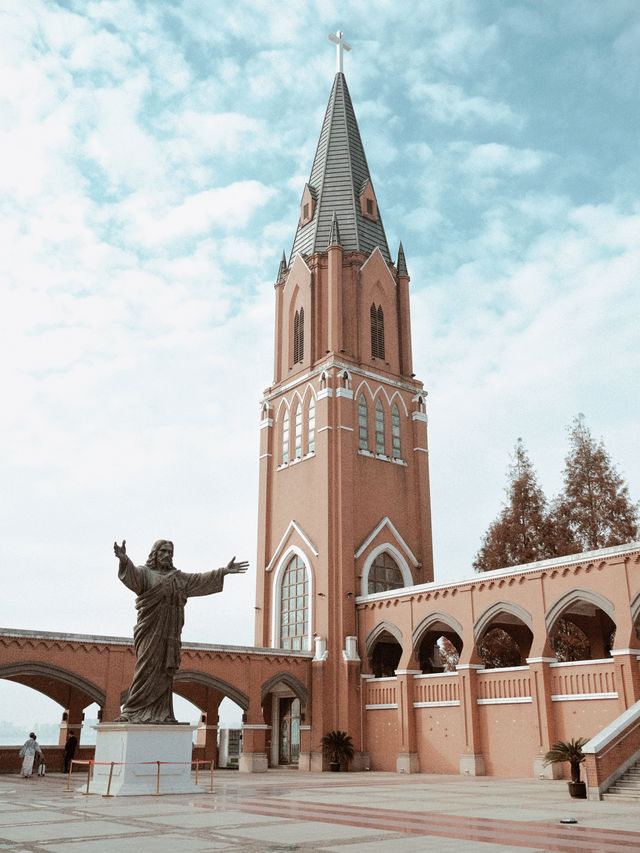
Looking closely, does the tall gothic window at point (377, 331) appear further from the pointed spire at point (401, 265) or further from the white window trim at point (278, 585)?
the white window trim at point (278, 585)

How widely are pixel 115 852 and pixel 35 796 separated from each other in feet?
25.7

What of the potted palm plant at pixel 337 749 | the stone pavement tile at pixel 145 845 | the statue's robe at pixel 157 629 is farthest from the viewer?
the potted palm plant at pixel 337 749

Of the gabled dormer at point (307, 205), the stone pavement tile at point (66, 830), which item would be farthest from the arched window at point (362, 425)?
the stone pavement tile at point (66, 830)

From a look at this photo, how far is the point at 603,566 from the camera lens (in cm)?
2281

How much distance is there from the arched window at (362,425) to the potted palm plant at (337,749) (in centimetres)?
1131

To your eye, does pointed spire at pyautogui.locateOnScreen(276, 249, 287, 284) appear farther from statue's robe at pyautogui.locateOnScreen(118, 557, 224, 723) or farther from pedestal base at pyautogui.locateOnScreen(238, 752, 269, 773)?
statue's robe at pyautogui.locateOnScreen(118, 557, 224, 723)

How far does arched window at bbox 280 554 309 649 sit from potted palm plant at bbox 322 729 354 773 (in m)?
4.14

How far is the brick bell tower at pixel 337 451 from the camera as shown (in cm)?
3083

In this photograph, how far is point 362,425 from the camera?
34.2m

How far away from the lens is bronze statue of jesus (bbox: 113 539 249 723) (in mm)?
14773

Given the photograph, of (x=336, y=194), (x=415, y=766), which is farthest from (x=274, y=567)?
(x=336, y=194)

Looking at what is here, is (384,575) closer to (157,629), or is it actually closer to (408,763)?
(408,763)

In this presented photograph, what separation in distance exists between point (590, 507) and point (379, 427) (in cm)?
985

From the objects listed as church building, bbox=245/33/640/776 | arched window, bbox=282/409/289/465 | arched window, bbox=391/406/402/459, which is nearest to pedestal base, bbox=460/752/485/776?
church building, bbox=245/33/640/776
